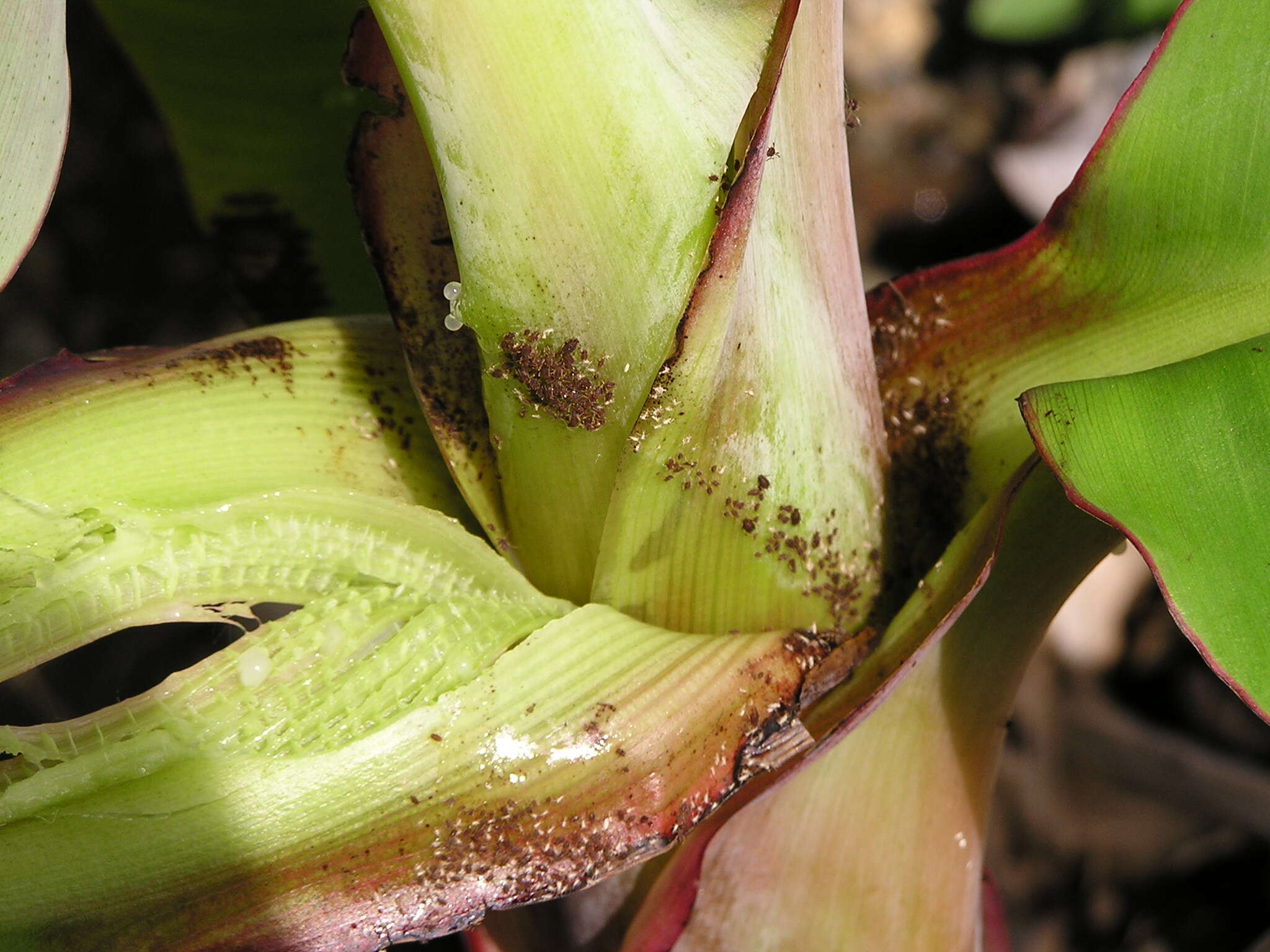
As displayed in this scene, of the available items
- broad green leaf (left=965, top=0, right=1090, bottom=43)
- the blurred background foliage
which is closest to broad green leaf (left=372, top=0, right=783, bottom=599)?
the blurred background foliage

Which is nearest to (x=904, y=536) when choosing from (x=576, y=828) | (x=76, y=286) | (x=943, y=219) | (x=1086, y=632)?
(x=576, y=828)

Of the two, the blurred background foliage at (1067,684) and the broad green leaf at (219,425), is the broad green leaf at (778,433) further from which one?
the blurred background foliage at (1067,684)

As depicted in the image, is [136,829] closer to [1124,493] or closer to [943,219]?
[1124,493]

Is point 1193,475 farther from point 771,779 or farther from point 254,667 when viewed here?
point 254,667

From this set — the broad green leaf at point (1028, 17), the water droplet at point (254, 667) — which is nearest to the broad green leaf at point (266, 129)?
the water droplet at point (254, 667)

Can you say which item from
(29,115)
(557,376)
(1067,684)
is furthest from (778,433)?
(1067,684)
